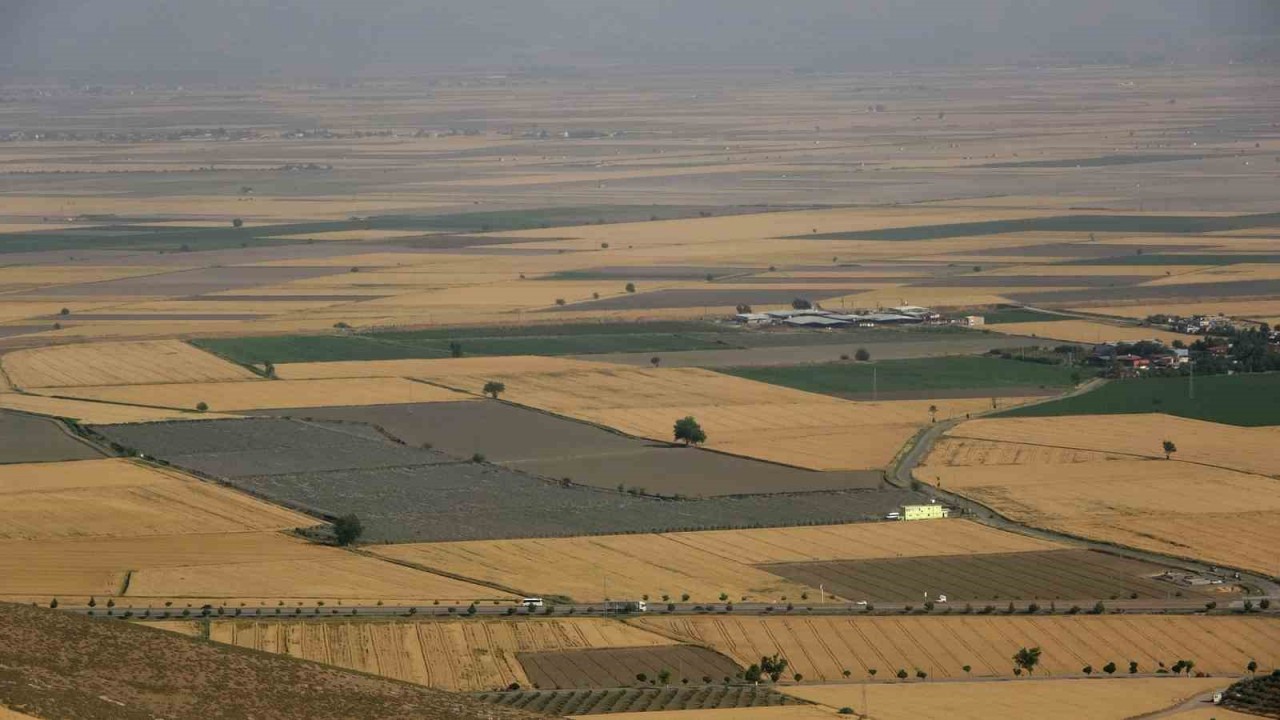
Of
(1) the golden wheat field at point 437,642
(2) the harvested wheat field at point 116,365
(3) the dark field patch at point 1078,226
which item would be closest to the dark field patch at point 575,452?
(2) the harvested wheat field at point 116,365

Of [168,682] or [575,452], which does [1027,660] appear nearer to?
[168,682]

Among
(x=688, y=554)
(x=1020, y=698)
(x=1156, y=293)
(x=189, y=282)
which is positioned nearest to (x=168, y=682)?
(x=1020, y=698)

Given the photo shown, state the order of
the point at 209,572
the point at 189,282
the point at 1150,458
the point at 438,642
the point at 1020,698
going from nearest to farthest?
1. the point at 1020,698
2. the point at 438,642
3. the point at 209,572
4. the point at 1150,458
5. the point at 189,282

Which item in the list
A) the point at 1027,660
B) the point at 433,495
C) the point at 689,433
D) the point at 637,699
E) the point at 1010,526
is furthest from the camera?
the point at 689,433

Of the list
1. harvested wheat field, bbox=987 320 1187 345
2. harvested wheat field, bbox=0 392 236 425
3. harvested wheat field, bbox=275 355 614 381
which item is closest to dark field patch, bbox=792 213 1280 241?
harvested wheat field, bbox=987 320 1187 345

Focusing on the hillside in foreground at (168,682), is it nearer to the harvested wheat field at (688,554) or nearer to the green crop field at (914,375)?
the harvested wheat field at (688,554)

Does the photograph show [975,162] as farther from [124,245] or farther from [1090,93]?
[1090,93]

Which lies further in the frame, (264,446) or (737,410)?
(737,410)
